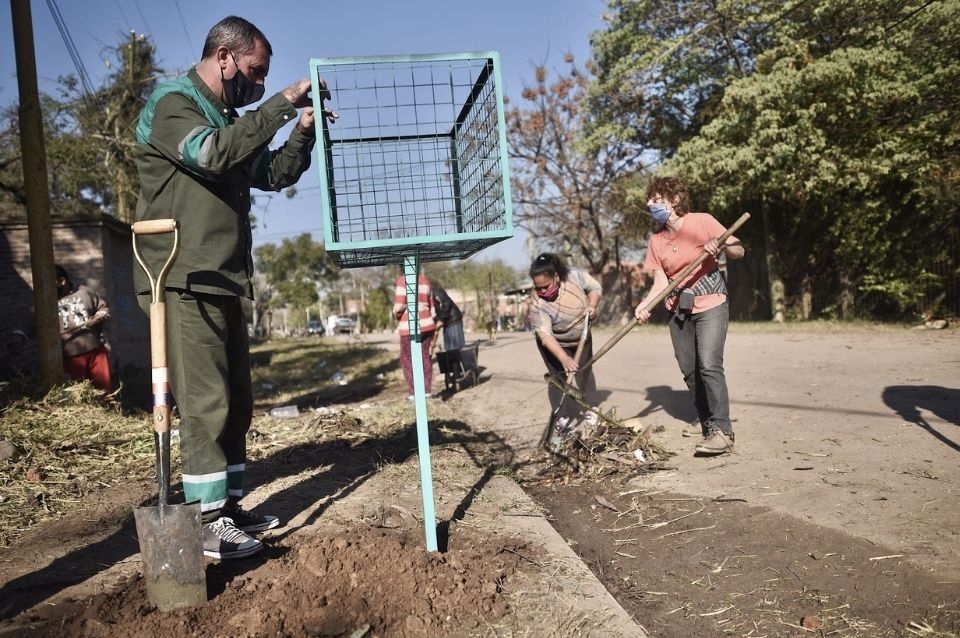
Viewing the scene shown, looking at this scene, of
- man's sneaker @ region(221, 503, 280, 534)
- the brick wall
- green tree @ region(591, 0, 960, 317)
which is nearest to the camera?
man's sneaker @ region(221, 503, 280, 534)

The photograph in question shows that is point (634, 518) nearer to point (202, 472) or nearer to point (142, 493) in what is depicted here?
point (202, 472)

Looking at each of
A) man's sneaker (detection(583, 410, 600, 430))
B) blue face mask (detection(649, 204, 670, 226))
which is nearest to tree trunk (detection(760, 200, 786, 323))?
man's sneaker (detection(583, 410, 600, 430))

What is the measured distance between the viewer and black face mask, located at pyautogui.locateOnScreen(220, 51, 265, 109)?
2.90 m

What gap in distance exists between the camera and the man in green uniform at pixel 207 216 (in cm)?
258

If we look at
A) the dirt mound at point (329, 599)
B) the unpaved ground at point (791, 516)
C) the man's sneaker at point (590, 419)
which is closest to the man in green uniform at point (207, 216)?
the dirt mound at point (329, 599)

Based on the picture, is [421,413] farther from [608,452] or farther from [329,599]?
[608,452]

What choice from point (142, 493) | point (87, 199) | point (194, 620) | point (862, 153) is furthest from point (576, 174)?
point (194, 620)

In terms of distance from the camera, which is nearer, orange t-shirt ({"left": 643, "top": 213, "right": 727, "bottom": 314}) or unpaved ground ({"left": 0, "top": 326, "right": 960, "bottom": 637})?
unpaved ground ({"left": 0, "top": 326, "right": 960, "bottom": 637})

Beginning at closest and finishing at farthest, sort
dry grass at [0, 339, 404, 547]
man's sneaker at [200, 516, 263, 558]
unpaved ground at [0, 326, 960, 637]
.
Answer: unpaved ground at [0, 326, 960, 637] → man's sneaker at [200, 516, 263, 558] → dry grass at [0, 339, 404, 547]

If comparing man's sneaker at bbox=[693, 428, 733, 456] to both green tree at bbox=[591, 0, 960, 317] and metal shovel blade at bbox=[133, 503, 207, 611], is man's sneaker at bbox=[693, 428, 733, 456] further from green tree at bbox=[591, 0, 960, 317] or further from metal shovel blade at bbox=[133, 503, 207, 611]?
green tree at bbox=[591, 0, 960, 317]

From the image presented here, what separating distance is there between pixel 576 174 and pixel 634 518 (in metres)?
24.3

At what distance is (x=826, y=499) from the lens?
11.3 feet

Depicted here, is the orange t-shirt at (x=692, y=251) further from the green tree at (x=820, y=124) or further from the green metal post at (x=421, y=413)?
the green tree at (x=820, y=124)

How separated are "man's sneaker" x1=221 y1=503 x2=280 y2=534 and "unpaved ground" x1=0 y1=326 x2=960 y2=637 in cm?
10
